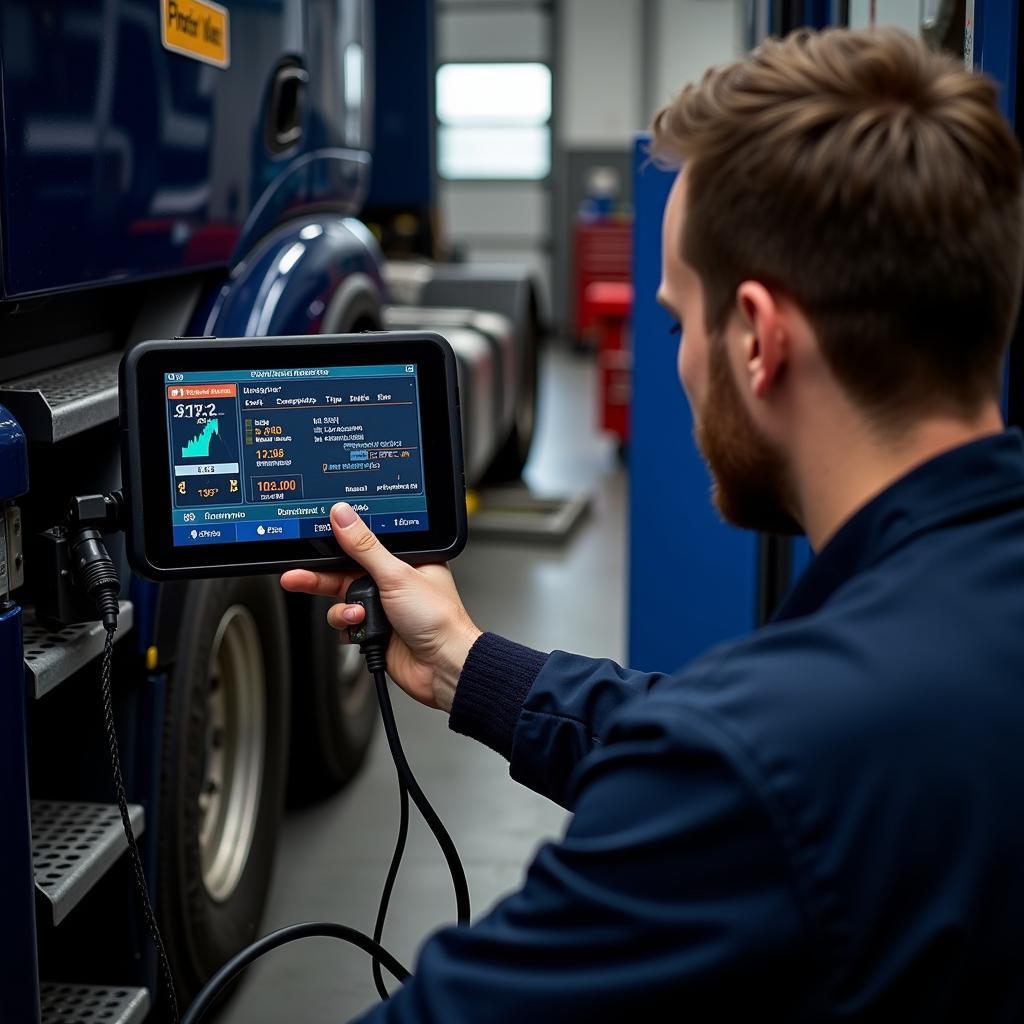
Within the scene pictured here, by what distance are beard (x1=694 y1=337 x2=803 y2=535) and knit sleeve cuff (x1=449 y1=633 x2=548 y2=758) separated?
426mm

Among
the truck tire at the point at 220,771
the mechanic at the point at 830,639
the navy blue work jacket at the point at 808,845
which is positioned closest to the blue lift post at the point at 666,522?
the truck tire at the point at 220,771

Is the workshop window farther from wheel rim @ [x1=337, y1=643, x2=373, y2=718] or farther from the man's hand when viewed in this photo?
the man's hand

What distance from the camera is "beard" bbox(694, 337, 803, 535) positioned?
1039 millimetres

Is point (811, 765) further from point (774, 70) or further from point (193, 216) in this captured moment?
point (193, 216)

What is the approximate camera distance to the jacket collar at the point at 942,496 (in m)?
0.92

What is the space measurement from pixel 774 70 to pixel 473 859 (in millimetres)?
2200

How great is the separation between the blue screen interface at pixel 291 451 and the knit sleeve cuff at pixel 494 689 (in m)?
0.19

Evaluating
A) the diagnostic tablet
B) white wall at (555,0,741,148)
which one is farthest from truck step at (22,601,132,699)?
white wall at (555,0,741,148)

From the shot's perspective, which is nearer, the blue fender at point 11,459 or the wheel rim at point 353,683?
the blue fender at point 11,459

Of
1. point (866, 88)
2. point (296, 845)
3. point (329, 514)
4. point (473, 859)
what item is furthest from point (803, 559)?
point (866, 88)

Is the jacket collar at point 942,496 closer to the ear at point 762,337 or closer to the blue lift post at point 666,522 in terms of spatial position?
the ear at point 762,337

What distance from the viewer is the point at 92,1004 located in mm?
1913

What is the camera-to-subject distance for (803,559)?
9.07ft

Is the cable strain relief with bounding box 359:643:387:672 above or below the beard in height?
below
